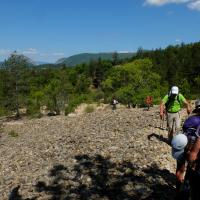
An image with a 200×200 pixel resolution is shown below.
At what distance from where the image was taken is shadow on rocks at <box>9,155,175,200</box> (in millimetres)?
9938

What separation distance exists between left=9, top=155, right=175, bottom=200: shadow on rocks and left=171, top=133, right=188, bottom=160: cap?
5.80 feet

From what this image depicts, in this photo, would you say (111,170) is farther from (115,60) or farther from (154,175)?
(115,60)

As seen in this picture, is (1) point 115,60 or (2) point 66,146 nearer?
(2) point 66,146

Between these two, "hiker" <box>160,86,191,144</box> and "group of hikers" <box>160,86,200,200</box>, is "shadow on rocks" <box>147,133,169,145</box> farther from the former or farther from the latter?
"group of hikers" <box>160,86,200,200</box>

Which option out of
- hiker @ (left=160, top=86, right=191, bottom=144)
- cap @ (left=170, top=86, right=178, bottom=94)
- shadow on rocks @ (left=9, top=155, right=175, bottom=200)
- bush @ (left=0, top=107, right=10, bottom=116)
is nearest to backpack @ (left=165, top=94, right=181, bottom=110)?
hiker @ (left=160, top=86, right=191, bottom=144)

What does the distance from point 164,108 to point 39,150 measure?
627cm

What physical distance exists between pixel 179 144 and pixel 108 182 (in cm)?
350

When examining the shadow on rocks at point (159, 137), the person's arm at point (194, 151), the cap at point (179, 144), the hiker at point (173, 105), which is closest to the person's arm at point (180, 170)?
the cap at point (179, 144)

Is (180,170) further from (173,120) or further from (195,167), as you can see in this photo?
(173,120)

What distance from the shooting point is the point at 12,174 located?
1366 centimetres

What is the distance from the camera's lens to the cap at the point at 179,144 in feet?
25.8

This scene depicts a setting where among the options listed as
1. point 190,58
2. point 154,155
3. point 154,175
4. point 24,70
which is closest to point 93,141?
point 154,155

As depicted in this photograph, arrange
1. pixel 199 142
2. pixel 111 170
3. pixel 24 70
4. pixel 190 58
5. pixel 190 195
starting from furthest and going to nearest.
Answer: pixel 190 58 → pixel 24 70 → pixel 111 170 → pixel 190 195 → pixel 199 142

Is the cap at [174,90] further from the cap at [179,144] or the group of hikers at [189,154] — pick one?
the cap at [179,144]
